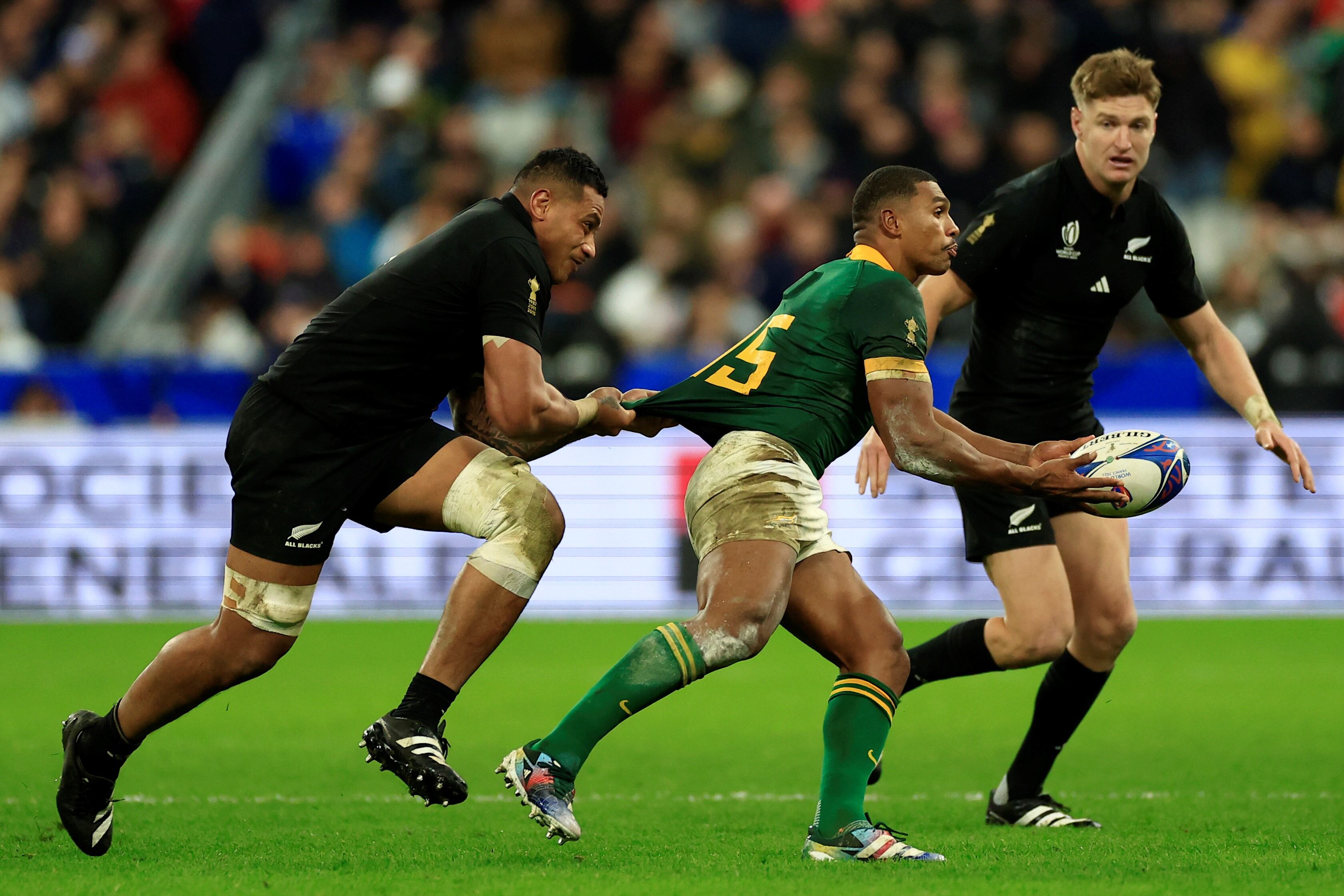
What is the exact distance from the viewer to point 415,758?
201 inches

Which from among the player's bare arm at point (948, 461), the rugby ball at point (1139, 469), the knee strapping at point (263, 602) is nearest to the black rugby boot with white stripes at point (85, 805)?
the knee strapping at point (263, 602)

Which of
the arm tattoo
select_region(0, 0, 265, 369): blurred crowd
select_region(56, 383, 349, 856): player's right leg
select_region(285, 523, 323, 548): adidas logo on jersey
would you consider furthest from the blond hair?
select_region(0, 0, 265, 369): blurred crowd

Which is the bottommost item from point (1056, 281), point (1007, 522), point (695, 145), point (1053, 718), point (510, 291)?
point (695, 145)

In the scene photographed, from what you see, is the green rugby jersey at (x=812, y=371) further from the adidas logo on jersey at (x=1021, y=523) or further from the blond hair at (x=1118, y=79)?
the blond hair at (x=1118, y=79)

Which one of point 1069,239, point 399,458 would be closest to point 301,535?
point 399,458

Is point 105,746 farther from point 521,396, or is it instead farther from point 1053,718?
point 1053,718

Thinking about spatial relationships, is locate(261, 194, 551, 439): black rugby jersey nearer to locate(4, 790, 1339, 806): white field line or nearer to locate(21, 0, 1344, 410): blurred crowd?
locate(4, 790, 1339, 806): white field line

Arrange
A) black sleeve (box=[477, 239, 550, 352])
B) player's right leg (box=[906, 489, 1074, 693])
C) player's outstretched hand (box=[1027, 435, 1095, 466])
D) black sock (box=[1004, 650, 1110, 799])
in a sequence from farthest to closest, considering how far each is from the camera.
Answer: black sock (box=[1004, 650, 1110, 799]) → player's right leg (box=[906, 489, 1074, 693]) → black sleeve (box=[477, 239, 550, 352]) → player's outstretched hand (box=[1027, 435, 1095, 466])

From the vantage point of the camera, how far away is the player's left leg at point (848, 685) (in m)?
5.20

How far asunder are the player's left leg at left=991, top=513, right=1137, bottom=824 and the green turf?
0.30 meters

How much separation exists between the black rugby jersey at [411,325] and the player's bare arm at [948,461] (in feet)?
3.79

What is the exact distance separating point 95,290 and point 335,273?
249cm

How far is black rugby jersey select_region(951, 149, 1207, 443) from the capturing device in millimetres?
6520

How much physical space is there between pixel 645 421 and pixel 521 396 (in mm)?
543
